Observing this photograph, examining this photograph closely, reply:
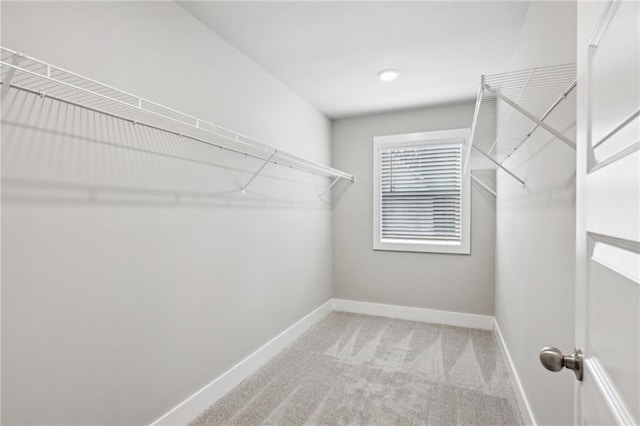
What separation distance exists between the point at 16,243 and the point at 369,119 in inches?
128

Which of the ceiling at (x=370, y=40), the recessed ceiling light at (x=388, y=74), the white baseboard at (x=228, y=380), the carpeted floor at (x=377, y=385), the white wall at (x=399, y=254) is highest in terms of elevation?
the ceiling at (x=370, y=40)

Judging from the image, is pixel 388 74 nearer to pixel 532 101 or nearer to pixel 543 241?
pixel 532 101

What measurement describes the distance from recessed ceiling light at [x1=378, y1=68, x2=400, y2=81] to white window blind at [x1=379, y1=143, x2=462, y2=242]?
1.06 m

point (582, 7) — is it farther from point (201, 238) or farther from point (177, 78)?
point (201, 238)

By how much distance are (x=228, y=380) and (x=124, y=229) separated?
123 cm

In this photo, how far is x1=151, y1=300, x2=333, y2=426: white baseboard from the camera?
1.77 metres

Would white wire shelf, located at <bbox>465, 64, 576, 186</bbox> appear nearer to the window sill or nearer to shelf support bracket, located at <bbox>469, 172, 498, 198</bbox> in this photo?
shelf support bracket, located at <bbox>469, 172, 498, 198</bbox>

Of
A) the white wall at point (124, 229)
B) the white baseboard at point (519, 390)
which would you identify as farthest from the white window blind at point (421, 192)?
the white wall at point (124, 229)

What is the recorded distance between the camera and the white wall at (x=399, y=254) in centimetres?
330

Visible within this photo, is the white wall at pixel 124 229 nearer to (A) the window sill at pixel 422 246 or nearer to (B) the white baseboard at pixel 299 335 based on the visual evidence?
(B) the white baseboard at pixel 299 335

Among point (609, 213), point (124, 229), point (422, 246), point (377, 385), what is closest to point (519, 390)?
point (377, 385)

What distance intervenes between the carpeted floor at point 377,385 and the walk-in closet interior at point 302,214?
0.02 m

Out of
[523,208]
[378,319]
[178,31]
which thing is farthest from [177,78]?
[378,319]

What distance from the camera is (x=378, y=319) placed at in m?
3.53
